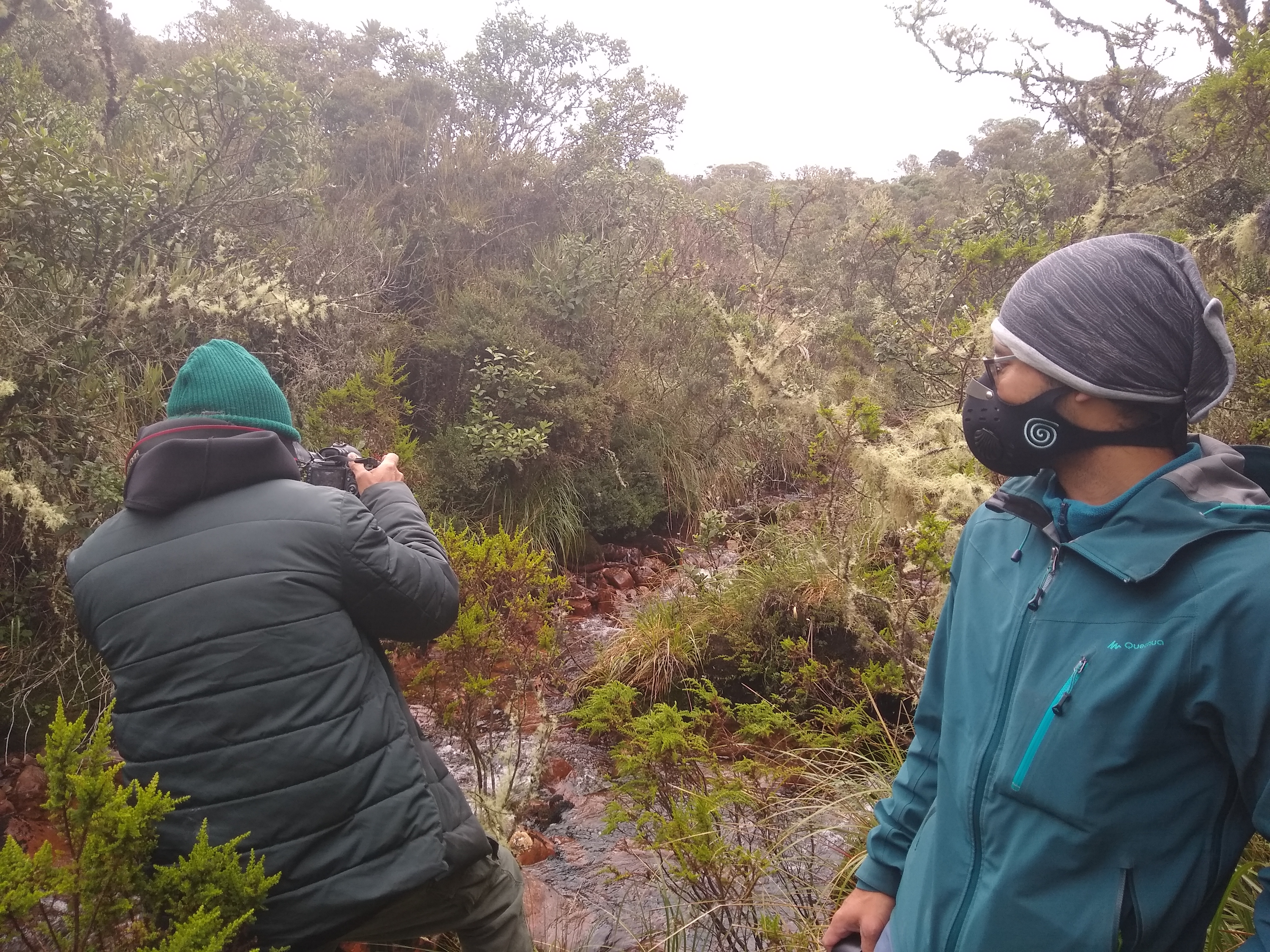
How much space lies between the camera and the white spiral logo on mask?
1352 millimetres

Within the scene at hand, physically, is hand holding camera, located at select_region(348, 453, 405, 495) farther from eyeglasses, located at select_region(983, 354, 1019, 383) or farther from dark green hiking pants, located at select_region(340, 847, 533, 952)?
eyeglasses, located at select_region(983, 354, 1019, 383)

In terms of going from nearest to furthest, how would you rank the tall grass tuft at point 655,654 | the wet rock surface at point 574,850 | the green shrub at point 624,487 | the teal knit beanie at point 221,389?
the teal knit beanie at point 221,389 → the wet rock surface at point 574,850 → the tall grass tuft at point 655,654 → the green shrub at point 624,487

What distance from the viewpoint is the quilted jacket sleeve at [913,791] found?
1.59m

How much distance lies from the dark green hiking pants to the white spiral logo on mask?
5.37 feet

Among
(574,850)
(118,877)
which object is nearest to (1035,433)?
(118,877)

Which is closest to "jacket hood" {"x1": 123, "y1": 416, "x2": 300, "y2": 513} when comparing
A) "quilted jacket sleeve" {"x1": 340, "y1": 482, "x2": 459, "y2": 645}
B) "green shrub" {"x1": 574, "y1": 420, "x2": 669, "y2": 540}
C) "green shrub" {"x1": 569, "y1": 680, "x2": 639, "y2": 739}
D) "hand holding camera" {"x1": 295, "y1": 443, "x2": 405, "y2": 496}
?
"quilted jacket sleeve" {"x1": 340, "y1": 482, "x2": 459, "y2": 645}

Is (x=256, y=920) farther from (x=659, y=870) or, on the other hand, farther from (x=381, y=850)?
(x=659, y=870)

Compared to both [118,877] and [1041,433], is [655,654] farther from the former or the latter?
[1041,433]

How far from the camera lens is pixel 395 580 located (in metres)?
1.87

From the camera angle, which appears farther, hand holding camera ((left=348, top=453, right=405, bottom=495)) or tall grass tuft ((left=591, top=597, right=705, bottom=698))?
tall grass tuft ((left=591, top=597, right=705, bottom=698))

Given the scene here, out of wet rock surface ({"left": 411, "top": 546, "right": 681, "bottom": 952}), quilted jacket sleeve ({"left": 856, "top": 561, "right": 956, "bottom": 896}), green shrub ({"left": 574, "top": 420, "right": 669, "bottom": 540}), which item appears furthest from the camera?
green shrub ({"left": 574, "top": 420, "right": 669, "bottom": 540})

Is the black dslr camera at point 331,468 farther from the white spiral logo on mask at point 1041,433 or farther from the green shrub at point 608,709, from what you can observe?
the white spiral logo on mask at point 1041,433

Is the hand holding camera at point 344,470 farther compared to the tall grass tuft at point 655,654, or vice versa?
the tall grass tuft at point 655,654

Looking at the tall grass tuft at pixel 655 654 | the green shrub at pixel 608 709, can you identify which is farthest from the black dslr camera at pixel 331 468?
the tall grass tuft at pixel 655 654
